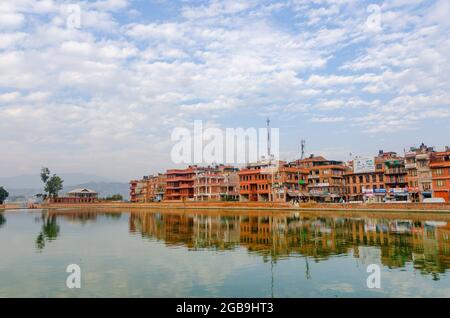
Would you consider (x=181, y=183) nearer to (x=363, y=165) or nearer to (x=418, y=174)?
(x=363, y=165)

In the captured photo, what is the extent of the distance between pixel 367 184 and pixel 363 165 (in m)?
5.09

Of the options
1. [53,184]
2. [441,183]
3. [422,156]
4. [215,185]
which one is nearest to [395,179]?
[422,156]

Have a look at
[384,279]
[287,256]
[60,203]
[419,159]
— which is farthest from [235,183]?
[384,279]

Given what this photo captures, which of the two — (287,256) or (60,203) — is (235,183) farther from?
(287,256)

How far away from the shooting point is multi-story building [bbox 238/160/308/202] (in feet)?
340

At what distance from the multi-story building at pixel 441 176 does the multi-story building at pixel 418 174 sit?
86.4 inches

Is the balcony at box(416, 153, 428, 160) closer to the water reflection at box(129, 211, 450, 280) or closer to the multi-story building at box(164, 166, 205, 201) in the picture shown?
the water reflection at box(129, 211, 450, 280)

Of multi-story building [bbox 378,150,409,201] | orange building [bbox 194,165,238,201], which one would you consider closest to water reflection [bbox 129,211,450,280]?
multi-story building [bbox 378,150,409,201]

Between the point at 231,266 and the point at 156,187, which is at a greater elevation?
the point at 156,187

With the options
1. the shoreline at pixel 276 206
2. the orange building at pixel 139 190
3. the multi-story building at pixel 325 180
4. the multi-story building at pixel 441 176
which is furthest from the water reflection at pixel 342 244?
the orange building at pixel 139 190

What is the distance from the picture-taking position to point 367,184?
326ft

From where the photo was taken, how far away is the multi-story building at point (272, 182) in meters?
104

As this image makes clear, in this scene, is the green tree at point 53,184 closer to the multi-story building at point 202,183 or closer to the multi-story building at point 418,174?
the multi-story building at point 202,183

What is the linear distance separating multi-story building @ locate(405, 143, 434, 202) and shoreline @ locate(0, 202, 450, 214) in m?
13.3
